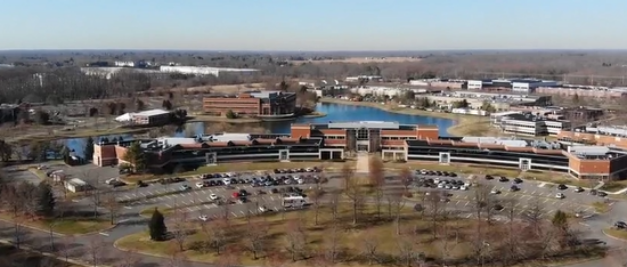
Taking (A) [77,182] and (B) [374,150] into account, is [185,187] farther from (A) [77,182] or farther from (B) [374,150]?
(B) [374,150]

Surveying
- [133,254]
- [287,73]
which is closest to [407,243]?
[133,254]

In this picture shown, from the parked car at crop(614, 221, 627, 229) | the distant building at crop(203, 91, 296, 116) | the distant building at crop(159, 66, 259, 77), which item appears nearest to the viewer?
the parked car at crop(614, 221, 627, 229)

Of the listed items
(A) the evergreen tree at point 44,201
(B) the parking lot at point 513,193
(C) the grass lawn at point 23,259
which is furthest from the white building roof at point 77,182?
(B) the parking lot at point 513,193

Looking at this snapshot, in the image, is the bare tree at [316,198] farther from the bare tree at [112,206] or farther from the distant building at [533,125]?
the distant building at [533,125]

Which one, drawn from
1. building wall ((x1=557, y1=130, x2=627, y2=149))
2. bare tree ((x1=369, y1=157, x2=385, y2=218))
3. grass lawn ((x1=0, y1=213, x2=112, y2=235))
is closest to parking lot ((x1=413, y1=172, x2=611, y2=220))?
bare tree ((x1=369, y1=157, x2=385, y2=218))

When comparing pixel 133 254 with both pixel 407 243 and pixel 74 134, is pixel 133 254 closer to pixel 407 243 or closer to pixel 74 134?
pixel 407 243

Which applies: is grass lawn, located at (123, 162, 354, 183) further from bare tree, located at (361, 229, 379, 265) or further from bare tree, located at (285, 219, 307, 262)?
bare tree, located at (361, 229, 379, 265)
